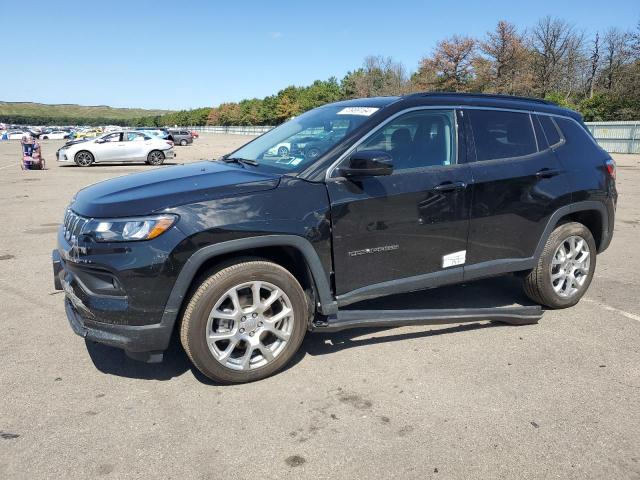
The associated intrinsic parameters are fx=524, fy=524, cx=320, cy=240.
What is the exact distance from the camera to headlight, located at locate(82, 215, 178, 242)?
305cm

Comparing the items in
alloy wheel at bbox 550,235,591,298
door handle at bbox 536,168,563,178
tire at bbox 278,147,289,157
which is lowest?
alloy wheel at bbox 550,235,591,298

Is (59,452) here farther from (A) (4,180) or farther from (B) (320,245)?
(A) (4,180)

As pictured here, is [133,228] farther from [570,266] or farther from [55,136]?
[55,136]

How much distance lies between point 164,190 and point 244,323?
3.24 ft

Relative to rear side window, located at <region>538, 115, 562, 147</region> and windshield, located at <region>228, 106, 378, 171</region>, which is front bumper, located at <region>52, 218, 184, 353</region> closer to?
windshield, located at <region>228, 106, 378, 171</region>

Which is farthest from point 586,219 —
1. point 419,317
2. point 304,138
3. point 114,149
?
point 114,149

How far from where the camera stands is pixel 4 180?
54.0ft

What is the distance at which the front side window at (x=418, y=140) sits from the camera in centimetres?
383

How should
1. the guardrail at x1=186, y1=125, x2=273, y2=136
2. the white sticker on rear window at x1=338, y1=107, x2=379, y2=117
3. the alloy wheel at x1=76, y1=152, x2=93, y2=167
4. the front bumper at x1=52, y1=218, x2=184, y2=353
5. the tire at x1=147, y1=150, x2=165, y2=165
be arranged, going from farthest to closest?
the guardrail at x1=186, y1=125, x2=273, y2=136 → the tire at x1=147, y1=150, x2=165, y2=165 → the alloy wheel at x1=76, y1=152, x2=93, y2=167 → the white sticker on rear window at x1=338, y1=107, x2=379, y2=117 → the front bumper at x1=52, y1=218, x2=184, y2=353

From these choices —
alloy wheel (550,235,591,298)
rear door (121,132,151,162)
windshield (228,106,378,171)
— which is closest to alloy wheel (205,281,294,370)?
windshield (228,106,378,171)

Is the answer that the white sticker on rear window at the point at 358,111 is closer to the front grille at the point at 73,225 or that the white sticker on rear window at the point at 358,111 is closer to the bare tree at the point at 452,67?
the front grille at the point at 73,225

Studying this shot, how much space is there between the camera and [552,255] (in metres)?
4.66

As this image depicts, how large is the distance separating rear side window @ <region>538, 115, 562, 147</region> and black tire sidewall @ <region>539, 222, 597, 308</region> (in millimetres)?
772

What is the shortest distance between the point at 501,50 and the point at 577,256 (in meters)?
51.0
